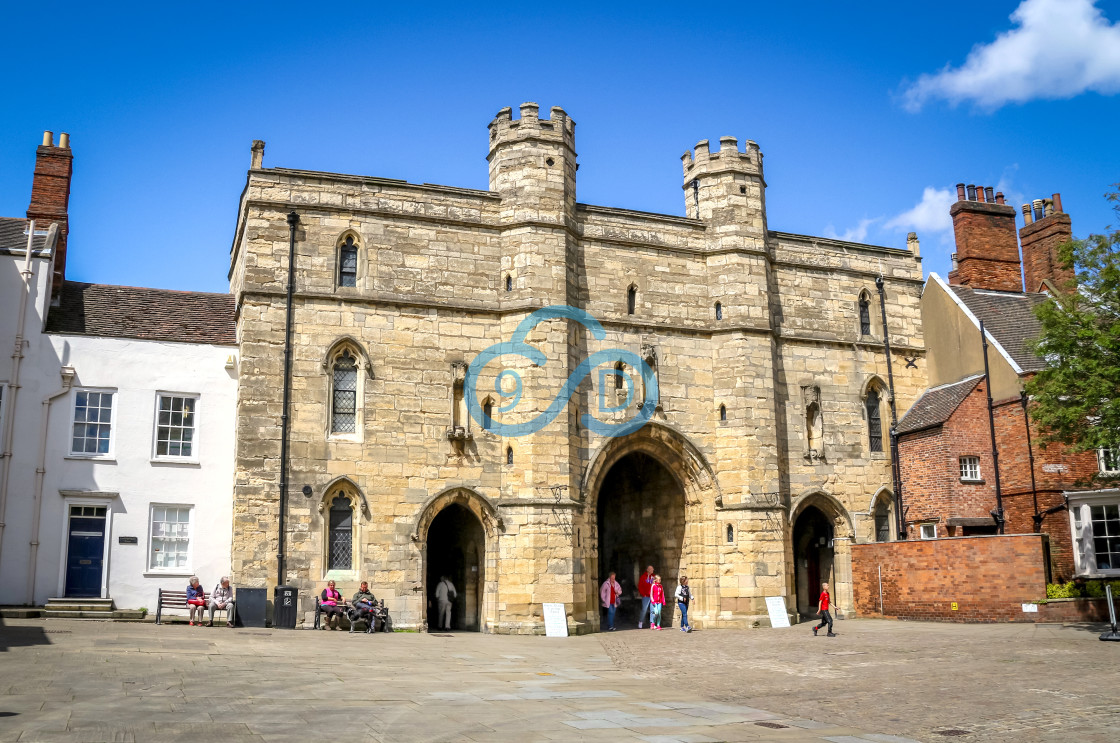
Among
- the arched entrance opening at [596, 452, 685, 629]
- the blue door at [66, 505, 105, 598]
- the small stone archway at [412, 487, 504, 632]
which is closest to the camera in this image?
the blue door at [66, 505, 105, 598]

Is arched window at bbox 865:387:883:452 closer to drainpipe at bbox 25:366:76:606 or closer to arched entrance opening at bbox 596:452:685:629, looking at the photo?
arched entrance opening at bbox 596:452:685:629

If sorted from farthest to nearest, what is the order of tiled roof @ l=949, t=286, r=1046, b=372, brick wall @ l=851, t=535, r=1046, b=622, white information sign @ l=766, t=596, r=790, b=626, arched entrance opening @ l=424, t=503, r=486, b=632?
tiled roof @ l=949, t=286, r=1046, b=372
white information sign @ l=766, t=596, r=790, b=626
arched entrance opening @ l=424, t=503, r=486, b=632
brick wall @ l=851, t=535, r=1046, b=622

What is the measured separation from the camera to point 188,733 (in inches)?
344

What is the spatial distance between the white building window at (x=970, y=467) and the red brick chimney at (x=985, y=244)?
635 cm

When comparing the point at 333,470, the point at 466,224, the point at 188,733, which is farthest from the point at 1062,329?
the point at 188,733

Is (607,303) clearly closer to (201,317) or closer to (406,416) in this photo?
(406,416)

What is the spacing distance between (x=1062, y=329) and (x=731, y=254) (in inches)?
331

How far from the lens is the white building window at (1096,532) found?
2216 cm

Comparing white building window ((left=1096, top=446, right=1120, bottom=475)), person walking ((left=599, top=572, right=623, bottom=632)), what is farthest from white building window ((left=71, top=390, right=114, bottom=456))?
white building window ((left=1096, top=446, right=1120, bottom=475))

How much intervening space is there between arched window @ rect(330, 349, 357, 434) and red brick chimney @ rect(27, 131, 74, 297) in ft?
24.6

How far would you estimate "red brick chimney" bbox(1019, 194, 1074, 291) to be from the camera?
28.8 metres

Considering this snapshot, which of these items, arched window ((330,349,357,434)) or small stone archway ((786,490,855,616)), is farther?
small stone archway ((786,490,855,616))

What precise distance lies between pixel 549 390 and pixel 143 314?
981 cm

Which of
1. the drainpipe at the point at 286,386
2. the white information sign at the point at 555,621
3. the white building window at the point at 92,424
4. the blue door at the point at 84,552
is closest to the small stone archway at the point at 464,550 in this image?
the white information sign at the point at 555,621
